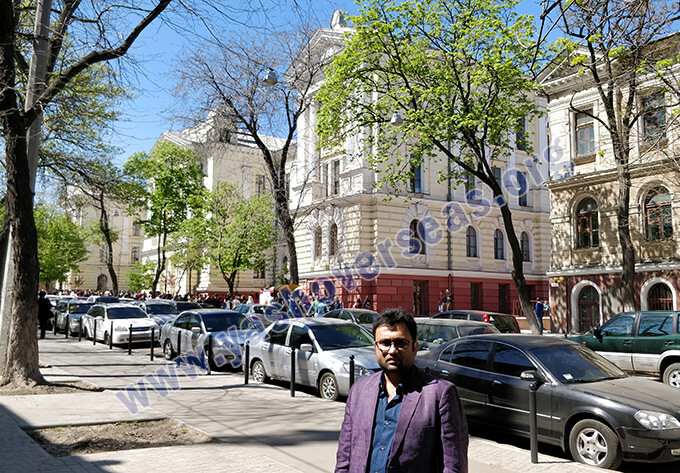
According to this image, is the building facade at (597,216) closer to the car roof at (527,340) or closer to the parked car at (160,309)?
the car roof at (527,340)

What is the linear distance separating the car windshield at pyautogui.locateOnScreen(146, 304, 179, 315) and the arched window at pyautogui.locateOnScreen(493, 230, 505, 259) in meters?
24.2

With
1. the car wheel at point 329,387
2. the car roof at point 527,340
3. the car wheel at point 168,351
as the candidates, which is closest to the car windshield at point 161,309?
the car wheel at point 168,351

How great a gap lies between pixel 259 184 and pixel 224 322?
116ft

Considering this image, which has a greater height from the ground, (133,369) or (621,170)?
(621,170)

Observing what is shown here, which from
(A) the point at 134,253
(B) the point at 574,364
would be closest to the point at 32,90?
(B) the point at 574,364

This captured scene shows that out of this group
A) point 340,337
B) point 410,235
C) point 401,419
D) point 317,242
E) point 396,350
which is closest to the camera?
point 401,419

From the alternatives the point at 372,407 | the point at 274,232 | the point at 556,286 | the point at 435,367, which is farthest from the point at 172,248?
the point at 372,407

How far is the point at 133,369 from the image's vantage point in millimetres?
15625

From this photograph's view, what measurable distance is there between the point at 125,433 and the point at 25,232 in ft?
17.3

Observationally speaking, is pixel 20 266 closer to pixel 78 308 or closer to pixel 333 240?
pixel 78 308

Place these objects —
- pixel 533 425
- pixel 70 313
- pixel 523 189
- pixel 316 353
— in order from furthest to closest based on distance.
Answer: pixel 523 189
pixel 70 313
pixel 316 353
pixel 533 425

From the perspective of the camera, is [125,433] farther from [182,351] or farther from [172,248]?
[172,248]

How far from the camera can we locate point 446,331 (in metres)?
14.3

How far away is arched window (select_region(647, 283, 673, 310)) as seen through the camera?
2402 cm
